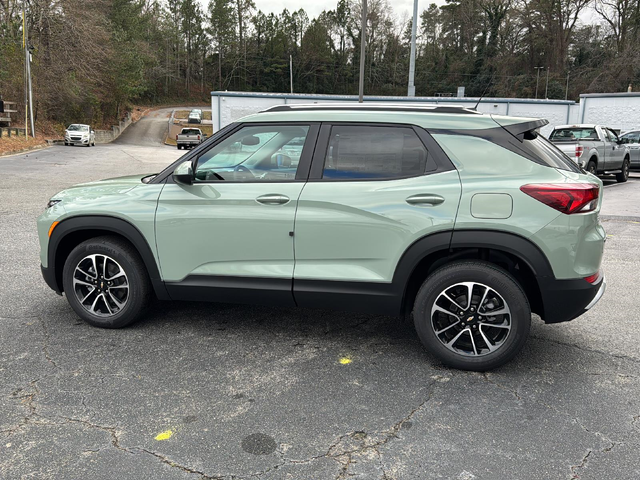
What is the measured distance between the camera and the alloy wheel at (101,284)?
4.26 m

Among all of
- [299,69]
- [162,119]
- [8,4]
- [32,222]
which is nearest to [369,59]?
[299,69]

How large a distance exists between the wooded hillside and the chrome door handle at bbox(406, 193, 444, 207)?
38388 millimetres

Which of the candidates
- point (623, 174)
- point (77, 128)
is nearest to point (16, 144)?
point (77, 128)

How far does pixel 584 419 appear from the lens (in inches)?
122

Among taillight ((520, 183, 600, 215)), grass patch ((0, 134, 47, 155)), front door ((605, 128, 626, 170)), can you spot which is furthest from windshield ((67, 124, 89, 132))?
taillight ((520, 183, 600, 215))

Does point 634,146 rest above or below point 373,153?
below

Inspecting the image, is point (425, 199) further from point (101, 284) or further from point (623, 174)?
point (623, 174)

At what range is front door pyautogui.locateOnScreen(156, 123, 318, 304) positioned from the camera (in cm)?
385

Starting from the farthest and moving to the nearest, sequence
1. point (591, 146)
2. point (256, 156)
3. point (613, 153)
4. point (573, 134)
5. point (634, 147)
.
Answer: point (634, 147), point (613, 153), point (573, 134), point (591, 146), point (256, 156)

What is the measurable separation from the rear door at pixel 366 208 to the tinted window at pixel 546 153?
0.57 m

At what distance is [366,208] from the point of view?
3.65 m

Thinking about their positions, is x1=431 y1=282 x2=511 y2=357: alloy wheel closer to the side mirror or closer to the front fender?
the side mirror

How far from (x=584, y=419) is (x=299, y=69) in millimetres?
104475

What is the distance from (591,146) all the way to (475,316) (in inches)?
532
